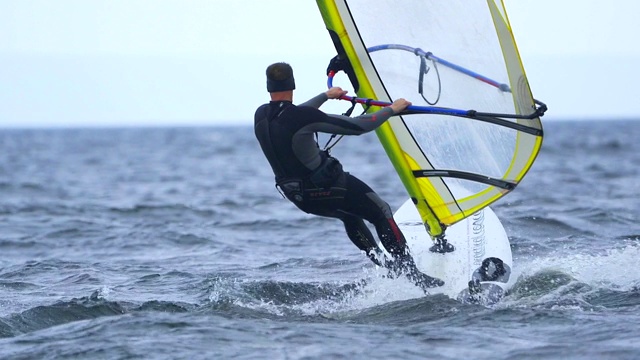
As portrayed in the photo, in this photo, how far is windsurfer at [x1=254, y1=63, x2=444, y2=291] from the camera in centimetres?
576

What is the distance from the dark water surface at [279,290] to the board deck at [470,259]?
144 millimetres

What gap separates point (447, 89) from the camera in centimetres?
611

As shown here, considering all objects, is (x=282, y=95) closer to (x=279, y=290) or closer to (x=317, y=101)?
(x=317, y=101)

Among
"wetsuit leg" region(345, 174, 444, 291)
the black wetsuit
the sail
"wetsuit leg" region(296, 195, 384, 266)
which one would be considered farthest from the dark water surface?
the sail

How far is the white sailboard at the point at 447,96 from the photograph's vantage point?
5.91 metres

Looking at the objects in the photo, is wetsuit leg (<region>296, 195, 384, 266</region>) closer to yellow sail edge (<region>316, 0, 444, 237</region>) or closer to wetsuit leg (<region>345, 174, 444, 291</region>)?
wetsuit leg (<region>345, 174, 444, 291</region>)

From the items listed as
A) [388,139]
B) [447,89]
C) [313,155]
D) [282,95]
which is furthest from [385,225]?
[282,95]

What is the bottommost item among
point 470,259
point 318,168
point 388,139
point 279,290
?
point 279,290

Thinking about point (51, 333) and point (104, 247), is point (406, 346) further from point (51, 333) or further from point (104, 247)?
point (104, 247)

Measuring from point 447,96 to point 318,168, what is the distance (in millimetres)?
971

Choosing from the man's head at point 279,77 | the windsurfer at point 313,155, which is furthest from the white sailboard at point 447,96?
the man's head at point 279,77

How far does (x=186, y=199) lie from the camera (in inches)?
639

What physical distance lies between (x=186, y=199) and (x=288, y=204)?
2.26 m

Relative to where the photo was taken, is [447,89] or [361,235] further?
[361,235]
